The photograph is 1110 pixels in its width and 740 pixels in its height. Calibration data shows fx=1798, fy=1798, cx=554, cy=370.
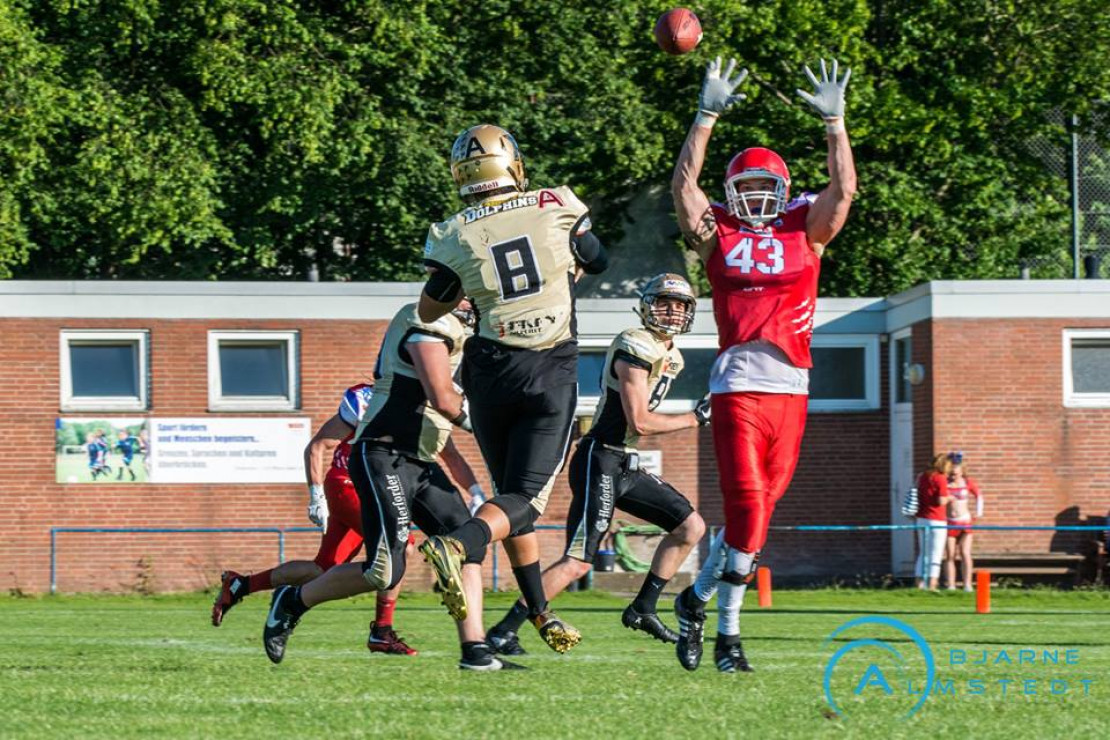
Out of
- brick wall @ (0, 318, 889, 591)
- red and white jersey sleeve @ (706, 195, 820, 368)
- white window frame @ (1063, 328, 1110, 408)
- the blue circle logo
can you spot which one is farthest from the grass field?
white window frame @ (1063, 328, 1110, 408)

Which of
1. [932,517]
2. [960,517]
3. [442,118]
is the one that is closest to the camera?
[932,517]

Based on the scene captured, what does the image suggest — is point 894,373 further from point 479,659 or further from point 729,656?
point 479,659

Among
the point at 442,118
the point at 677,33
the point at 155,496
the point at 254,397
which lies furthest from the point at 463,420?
the point at 442,118

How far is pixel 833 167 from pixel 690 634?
7.08 ft

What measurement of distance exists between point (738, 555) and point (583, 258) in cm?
146

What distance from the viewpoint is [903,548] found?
2359 centimetres

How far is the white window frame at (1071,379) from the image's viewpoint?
74.9ft

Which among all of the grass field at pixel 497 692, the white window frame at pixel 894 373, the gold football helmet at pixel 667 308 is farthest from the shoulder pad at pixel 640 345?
the white window frame at pixel 894 373

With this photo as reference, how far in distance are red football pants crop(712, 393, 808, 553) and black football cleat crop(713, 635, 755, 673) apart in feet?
1.41

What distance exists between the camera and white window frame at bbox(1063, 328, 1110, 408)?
899 inches

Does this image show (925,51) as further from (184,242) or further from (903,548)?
(184,242)

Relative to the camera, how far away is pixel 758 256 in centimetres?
791

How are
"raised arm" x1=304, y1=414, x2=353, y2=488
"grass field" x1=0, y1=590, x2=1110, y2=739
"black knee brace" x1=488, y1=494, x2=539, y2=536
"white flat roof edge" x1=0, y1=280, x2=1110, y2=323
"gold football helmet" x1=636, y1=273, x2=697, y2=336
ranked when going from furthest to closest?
"white flat roof edge" x1=0, y1=280, x2=1110, y2=323 < "raised arm" x1=304, y1=414, x2=353, y2=488 < "gold football helmet" x1=636, y1=273, x2=697, y2=336 < "black knee brace" x1=488, y1=494, x2=539, y2=536 < "grass field" x1=0, y1=590, x2=1110, y2=739

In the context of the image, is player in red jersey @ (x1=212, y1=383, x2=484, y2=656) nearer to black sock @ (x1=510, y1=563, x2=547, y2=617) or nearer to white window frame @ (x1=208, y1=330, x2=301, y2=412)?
black sock @ (x1=510, y1=563, x2=547, y2=617)
